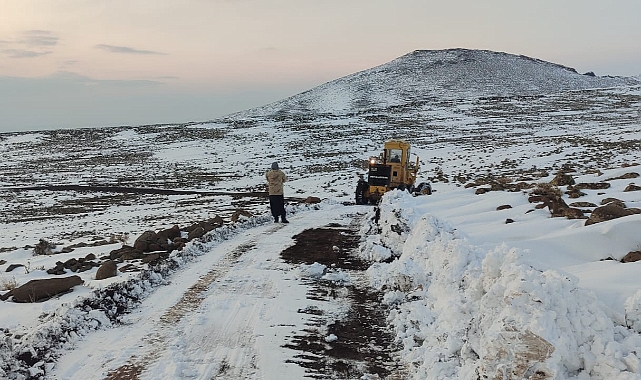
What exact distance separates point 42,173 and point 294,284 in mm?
40347

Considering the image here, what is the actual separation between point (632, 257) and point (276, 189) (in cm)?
1045

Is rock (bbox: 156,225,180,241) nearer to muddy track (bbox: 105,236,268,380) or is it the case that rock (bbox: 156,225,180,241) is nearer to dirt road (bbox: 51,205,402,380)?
muddy track (bbox: 105,236,268,380)

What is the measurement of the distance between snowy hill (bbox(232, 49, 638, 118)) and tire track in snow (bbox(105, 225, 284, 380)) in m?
73.8

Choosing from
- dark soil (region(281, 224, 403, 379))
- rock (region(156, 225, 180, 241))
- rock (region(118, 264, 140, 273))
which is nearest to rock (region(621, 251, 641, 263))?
dark soil (region(281, 224, 403, 379))

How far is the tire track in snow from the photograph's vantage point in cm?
482

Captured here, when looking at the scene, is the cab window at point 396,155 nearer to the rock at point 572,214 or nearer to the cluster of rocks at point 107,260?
the cluster of rocks at point 107,260

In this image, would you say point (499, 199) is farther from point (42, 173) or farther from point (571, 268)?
point (42, 173)

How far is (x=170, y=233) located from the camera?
11.7m

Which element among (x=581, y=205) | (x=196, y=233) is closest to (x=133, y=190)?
(x=196, y=233)

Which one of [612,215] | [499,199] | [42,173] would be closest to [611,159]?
[499,199]

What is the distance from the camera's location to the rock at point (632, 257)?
5007 mm

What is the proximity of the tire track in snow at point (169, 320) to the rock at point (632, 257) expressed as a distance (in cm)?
504

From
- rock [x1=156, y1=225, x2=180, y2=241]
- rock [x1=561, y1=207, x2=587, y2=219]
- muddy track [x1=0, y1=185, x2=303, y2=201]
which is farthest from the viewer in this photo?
muddy track [x1=0, y1=185, x2=303, y2=201]

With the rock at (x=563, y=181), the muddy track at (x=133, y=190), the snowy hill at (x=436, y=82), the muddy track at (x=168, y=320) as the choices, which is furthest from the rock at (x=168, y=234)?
the snowy hill at (x=436, y=82)
